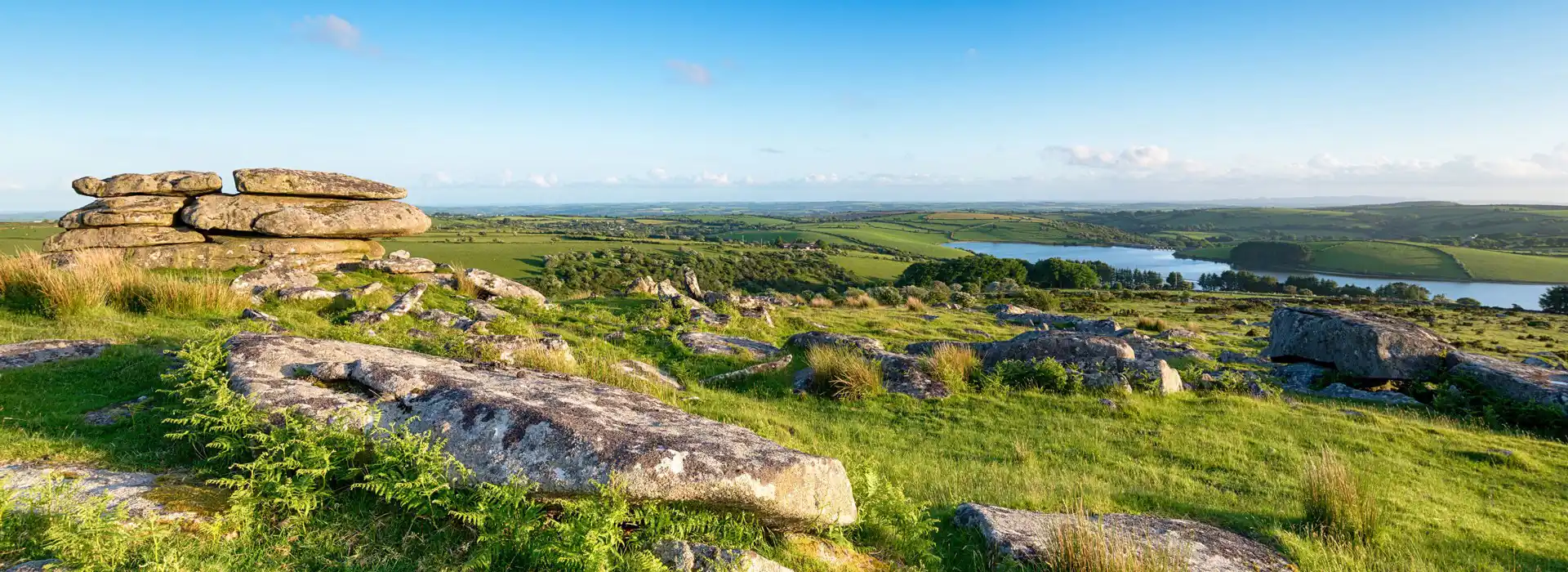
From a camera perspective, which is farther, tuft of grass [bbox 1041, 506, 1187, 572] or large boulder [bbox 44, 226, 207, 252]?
large boulder [bbox 44, 226, 207, 252]

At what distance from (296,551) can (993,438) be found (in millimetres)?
8516

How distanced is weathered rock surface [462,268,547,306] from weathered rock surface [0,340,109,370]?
9.78 meters

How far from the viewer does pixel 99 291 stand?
10.4 meters

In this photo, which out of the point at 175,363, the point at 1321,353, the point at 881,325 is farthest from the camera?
the point at 881,325

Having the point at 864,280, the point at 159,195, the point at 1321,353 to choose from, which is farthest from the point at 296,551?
the point at 864,280

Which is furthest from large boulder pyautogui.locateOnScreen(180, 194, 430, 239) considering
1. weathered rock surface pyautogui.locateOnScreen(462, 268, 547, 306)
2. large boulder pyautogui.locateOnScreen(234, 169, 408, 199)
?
weathered rock surface pyautogui.locateOnScreen(462, 268, 547, 306)

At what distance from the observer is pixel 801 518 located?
15.1 feet

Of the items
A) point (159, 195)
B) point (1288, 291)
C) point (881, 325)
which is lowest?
point (1288, 291)

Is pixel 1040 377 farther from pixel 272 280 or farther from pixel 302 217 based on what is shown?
pixel 302 217

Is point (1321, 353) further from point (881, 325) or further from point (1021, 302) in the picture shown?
point (1021, 302)

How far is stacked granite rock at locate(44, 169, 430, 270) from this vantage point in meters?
17.0

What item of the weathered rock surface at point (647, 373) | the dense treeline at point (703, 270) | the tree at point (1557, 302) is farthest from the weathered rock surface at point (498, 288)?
the tree at point (1557, 302)

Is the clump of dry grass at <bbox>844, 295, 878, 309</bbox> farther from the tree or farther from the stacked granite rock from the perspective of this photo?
the tree

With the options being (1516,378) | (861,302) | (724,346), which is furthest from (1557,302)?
(724,346)
